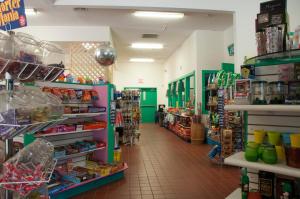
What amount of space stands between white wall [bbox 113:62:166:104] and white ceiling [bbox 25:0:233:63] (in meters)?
5.36

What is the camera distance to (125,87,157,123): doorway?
14539mm

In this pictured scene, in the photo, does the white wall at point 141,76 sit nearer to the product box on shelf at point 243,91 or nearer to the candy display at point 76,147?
the candy display at point 76,147

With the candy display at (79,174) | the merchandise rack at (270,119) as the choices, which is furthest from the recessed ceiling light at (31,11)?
the merchandise rack at (270,119)

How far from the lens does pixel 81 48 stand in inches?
302

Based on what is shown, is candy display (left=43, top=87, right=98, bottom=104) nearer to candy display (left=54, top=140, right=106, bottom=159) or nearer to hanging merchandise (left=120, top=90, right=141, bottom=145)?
candy display (left=54, top=140, right=106, bottom=159)

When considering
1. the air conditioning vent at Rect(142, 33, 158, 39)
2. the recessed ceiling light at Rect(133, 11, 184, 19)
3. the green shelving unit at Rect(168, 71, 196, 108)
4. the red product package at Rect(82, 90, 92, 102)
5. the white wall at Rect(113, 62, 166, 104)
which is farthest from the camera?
the white wall at Rect(113, 62, 166, 104)

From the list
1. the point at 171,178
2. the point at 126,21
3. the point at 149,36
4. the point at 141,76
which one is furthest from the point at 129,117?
the point at 141,76

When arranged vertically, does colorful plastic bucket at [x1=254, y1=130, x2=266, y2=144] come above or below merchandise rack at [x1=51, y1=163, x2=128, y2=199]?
above

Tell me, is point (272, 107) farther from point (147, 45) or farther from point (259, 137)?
point (147, 45)

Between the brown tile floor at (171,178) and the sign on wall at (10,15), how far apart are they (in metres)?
2.80

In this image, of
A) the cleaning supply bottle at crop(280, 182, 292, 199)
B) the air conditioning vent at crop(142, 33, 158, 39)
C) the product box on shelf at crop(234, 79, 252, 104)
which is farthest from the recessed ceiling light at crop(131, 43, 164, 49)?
the cleaning supply bottle at crop(280, 182, 292, 199)

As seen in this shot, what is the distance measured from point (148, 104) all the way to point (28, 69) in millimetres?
13236

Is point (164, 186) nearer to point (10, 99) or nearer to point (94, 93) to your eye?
point (94, 93)

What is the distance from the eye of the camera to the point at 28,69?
52.8 inches
